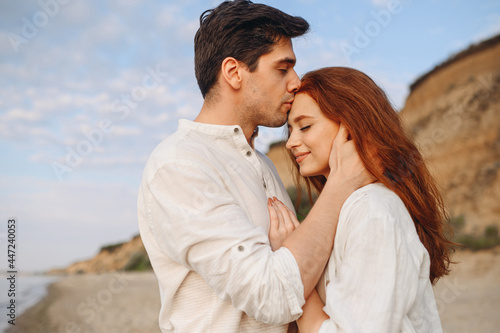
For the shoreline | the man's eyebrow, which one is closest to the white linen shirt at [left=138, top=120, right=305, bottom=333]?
the man's eyebrow

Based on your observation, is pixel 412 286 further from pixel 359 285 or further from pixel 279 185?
pixel 279 185

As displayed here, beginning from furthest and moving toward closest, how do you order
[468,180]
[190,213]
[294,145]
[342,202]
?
[468,180]
[294,145]
[342,202]
[190,213]

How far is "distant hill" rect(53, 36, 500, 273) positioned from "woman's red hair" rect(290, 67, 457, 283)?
10851mm

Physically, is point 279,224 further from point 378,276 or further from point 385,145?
point 385,145

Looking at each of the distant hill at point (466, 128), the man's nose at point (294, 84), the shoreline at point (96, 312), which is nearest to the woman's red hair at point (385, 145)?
the man's nose at point (294, 84)

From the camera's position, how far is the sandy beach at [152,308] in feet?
30.3

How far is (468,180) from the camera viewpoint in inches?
671

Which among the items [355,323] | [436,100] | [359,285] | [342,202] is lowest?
[436,100]

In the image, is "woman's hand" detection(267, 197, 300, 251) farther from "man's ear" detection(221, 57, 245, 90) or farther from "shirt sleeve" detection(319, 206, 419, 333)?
"man's ear" detection(221, 57, 245, 90)

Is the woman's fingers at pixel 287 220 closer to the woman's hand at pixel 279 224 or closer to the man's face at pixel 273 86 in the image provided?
the woman's hand at pixel 279 224

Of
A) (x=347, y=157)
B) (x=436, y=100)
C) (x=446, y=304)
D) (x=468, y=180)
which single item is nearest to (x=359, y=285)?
(x=347, y=157)

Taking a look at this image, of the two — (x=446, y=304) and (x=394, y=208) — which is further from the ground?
(x=394, y=208)

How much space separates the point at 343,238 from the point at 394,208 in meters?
0.27

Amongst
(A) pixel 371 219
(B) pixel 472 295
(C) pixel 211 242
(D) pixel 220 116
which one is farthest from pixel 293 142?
(B) pixel 472 295
